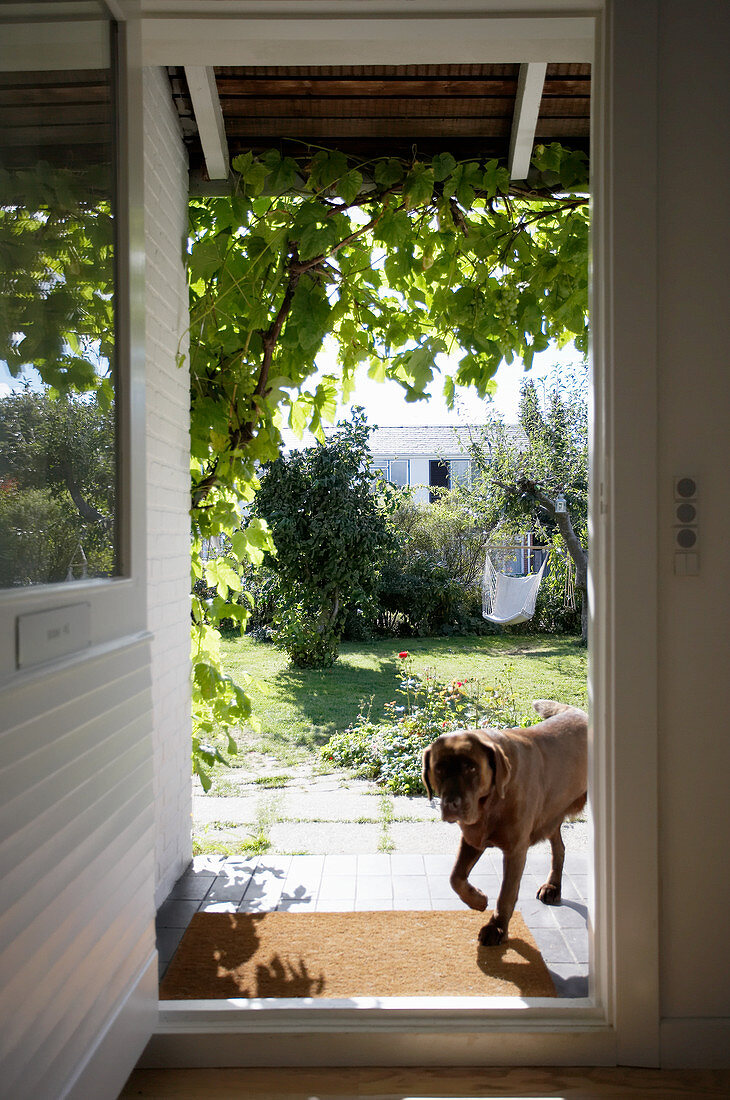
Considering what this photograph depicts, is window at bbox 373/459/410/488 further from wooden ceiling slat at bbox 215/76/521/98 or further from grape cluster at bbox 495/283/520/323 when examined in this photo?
wooden ceiling slat at bbox 215/76/521/98

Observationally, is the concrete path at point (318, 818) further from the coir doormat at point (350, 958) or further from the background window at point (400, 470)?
the background window at point (400, 470)

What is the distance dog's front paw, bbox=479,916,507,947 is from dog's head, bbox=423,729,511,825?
12.7 inches

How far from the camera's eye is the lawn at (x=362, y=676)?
593 cm

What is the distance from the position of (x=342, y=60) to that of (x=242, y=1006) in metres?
2.17

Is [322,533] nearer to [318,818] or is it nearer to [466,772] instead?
[318,818]

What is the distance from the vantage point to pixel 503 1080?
1648 mm

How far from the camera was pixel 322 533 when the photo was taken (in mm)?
7055

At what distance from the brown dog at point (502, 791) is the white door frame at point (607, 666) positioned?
1.66 feet

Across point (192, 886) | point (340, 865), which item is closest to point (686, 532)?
point (340, 865)

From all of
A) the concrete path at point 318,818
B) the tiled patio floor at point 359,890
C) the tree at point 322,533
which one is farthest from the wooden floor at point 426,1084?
the tree at point 322,533

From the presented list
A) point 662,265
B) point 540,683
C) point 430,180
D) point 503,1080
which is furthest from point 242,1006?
point 540,683

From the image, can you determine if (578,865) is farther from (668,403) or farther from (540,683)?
(540,683)

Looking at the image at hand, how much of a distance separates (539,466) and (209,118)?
5.99 metres

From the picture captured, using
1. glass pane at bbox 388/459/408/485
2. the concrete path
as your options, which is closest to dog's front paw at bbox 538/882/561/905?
the concrete path
